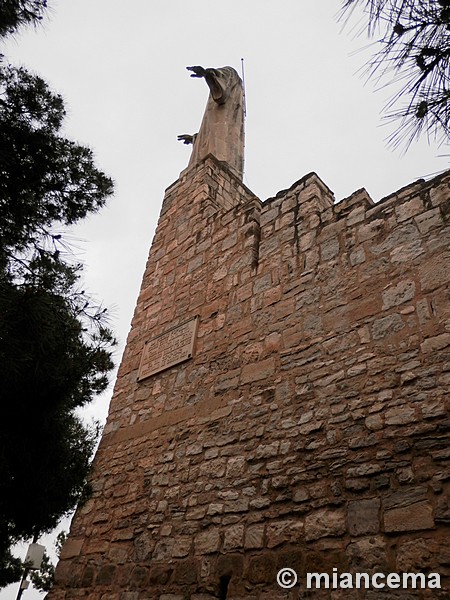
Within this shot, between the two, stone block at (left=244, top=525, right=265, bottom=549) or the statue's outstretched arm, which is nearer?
stone block at (left=244, top=525, right=265, bottom=549)

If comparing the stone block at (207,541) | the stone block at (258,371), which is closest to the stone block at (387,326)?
the stone block at (258,371)

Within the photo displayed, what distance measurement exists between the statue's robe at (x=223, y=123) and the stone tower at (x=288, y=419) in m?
2.33

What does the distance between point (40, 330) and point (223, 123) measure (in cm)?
555

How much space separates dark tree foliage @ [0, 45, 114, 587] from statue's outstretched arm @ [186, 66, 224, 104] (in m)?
4.63

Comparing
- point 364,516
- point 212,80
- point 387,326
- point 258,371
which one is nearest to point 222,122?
point 212,80

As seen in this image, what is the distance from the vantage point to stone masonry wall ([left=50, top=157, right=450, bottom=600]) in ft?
8.86

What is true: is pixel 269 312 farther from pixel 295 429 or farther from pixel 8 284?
pixel 8 284

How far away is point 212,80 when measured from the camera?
793 centimetres

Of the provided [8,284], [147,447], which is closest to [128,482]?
[147,447]

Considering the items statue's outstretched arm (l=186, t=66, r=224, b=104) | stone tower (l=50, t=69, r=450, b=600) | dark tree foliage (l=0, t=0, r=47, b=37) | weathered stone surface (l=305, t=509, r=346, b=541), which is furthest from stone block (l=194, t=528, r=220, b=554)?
statue's outstretched arm (l=186, t=66, r=224, b=104)

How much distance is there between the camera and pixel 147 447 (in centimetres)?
437

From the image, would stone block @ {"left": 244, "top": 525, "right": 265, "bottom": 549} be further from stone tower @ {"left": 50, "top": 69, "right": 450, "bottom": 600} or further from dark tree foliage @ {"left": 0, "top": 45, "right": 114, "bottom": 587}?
dark tree foliage @ {"left": 0, "top": 45, "right": 114, "bottom": 587}

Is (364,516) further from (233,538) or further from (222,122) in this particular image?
(222,122)

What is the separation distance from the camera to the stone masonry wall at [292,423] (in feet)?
8.86
